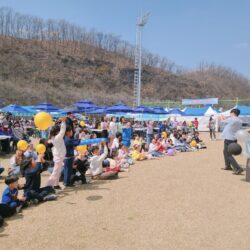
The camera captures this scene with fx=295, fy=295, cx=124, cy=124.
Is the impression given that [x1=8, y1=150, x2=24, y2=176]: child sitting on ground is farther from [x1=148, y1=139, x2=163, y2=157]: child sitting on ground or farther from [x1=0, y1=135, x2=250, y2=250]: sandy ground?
[x1=148, y1=139, x2=163, y2=157]: child sitting on ground

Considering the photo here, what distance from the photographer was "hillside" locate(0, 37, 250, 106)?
40031 millimetres

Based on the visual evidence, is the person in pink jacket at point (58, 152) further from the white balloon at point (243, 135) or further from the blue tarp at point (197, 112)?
the blue tarp at point (197, 112)

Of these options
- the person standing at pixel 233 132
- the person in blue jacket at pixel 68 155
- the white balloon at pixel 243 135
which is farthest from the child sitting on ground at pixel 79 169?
the white balloon at pixel 243 135

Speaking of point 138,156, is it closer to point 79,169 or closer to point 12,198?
point 79,169

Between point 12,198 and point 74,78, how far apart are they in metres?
44.6

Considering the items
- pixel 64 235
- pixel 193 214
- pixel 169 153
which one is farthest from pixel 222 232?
pixel 169 153

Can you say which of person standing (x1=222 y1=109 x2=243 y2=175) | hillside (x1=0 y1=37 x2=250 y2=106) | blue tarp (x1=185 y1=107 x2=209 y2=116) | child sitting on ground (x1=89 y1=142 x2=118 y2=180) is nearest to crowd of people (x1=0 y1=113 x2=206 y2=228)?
child sitting on ground (x1=89 y1=142 x2=118 y2=180)

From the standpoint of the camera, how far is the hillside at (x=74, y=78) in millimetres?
→ 40031

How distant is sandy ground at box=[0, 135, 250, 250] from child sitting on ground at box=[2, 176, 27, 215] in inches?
5.8

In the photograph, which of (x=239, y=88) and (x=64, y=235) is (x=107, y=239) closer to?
(x=64, y=235)

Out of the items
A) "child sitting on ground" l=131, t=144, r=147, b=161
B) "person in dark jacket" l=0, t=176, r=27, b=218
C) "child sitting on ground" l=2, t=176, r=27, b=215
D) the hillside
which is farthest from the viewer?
the hillside

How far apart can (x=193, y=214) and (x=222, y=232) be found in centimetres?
75

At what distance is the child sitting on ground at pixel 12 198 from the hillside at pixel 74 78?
3205cm

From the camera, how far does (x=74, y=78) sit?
159ft
